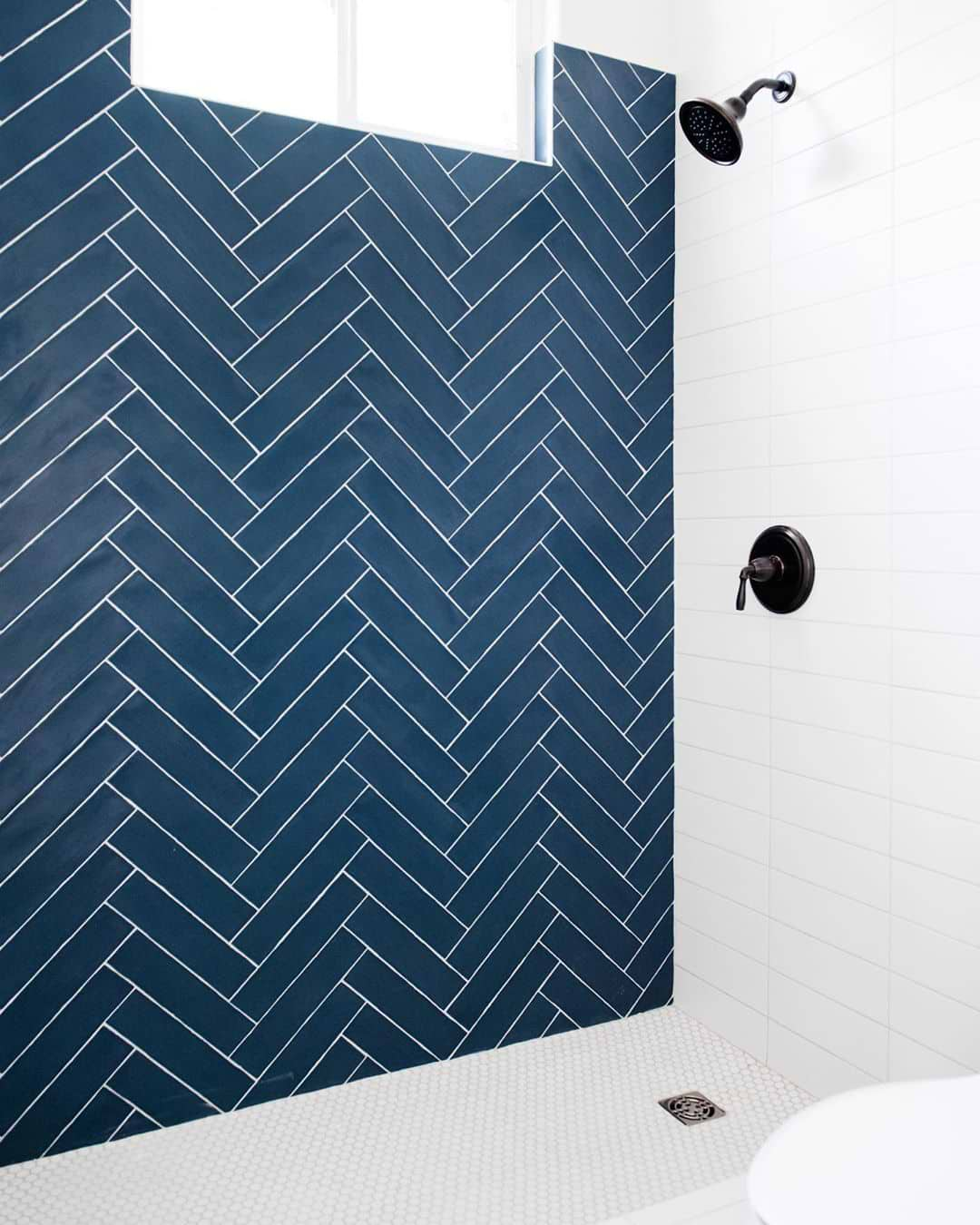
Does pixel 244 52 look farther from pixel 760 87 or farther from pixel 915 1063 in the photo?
pixel 915 1063

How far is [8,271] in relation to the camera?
6.06 ft

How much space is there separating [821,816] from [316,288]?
151cm

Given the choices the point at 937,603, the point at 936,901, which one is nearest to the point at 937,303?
the point at 937,603

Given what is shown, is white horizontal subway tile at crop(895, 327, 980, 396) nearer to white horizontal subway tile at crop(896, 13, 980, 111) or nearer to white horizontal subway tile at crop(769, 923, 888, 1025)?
white horizontal subway tile at crop(896, 13, 980, 111)

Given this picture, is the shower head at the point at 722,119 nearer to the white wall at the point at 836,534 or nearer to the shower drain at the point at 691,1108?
the white wall at the point at 836,534

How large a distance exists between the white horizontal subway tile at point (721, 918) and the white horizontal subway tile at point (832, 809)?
0.89 ft

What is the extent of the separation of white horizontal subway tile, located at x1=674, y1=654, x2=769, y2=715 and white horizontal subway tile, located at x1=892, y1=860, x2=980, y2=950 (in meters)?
0.48

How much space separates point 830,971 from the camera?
6.87 feet

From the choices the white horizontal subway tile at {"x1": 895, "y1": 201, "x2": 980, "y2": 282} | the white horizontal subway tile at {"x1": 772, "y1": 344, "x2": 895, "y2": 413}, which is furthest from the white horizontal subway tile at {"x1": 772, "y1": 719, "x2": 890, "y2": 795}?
the white horizontal subway tile at {"x1": 895, "y1": 201, "x2": 980, "y2": 282}

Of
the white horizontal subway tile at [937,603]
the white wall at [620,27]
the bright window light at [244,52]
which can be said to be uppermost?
the white wall at [620,27]

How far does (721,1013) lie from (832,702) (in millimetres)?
850

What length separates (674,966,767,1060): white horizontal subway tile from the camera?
2.29 meters

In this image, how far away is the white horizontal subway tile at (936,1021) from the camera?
1780 millimetres

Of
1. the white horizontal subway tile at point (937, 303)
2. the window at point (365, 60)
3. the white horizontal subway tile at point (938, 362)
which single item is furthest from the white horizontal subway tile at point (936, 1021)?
the window at point (365, 60)
